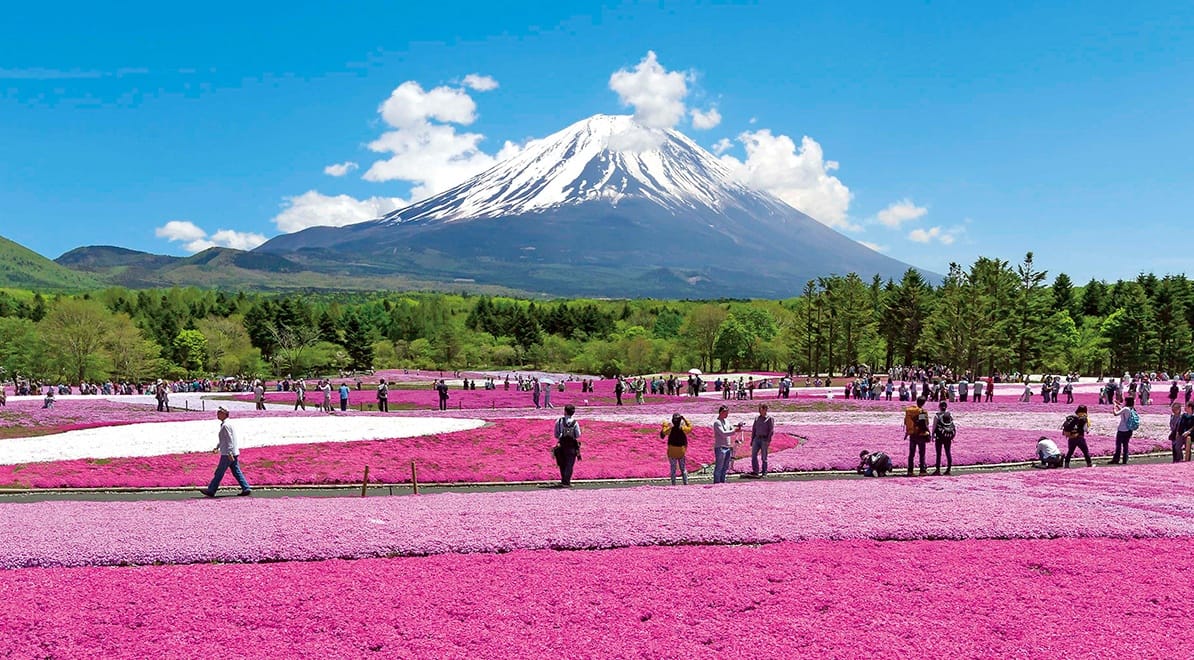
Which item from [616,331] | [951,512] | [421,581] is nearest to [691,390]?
[951,512]

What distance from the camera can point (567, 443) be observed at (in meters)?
22.0

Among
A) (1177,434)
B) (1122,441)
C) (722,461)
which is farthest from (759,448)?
(1177,434)

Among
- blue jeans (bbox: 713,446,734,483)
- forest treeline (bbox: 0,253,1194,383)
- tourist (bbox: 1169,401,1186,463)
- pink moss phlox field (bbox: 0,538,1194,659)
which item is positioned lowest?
pink moss phlox field (bbox: 0,538,1194,659)

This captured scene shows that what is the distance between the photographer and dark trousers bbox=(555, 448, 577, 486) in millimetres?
22156

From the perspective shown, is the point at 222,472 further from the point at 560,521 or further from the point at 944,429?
the point at 944,429

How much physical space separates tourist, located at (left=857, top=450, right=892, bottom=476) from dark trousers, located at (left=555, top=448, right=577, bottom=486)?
8579mm

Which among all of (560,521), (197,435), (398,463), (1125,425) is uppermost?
(1125,425)

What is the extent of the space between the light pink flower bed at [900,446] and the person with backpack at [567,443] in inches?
274

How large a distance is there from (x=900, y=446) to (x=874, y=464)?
6704mm

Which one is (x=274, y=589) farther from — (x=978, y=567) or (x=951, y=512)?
(x=951, y=512)

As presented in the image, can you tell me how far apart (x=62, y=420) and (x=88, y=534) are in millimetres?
31508

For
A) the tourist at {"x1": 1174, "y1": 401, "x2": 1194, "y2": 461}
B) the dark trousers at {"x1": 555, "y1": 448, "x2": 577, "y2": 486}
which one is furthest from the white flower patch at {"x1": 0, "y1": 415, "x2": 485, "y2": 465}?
the tourist at {"x1": 1174, "y1": 401, "x2": 1194, "y2": 461}

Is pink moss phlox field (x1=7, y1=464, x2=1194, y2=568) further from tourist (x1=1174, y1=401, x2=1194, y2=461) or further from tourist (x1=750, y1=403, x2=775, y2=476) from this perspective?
tourist (x1=1174, y1=401, x2=1194, y2=461)

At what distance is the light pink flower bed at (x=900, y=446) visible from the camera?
26938 millimetres
